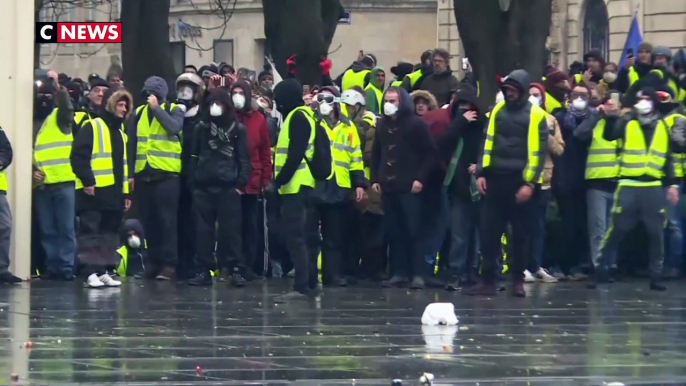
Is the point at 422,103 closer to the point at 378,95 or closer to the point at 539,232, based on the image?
the point at 539,232

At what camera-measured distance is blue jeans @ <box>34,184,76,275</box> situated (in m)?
18.2

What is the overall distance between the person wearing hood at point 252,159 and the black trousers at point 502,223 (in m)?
2.60

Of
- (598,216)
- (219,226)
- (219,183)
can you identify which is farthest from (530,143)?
(219,226)

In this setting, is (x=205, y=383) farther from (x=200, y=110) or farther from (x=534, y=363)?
(x=200, y=110)

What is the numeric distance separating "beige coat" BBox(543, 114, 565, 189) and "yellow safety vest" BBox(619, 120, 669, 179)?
0.68 metres

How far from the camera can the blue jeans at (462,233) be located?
17672 mm

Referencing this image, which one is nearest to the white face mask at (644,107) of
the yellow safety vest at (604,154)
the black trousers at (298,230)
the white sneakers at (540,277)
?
the yellow safety vest at (604,154)

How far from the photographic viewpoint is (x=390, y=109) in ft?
56.8

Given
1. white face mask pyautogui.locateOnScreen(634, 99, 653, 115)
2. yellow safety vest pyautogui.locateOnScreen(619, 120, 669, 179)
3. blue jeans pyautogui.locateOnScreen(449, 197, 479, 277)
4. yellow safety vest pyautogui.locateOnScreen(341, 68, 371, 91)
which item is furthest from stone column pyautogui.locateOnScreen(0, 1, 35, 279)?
white face mask pyautogui.locateOnScreen(634, 99, 653, 115)

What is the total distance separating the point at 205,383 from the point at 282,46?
14458 millimetres

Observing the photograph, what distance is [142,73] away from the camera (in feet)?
83.5

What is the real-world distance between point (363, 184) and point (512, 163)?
2.11 m

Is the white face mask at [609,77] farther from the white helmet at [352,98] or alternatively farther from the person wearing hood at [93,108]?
the person wearing hood at [93,108]

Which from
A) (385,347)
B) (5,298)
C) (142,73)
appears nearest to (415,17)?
(142,73)
